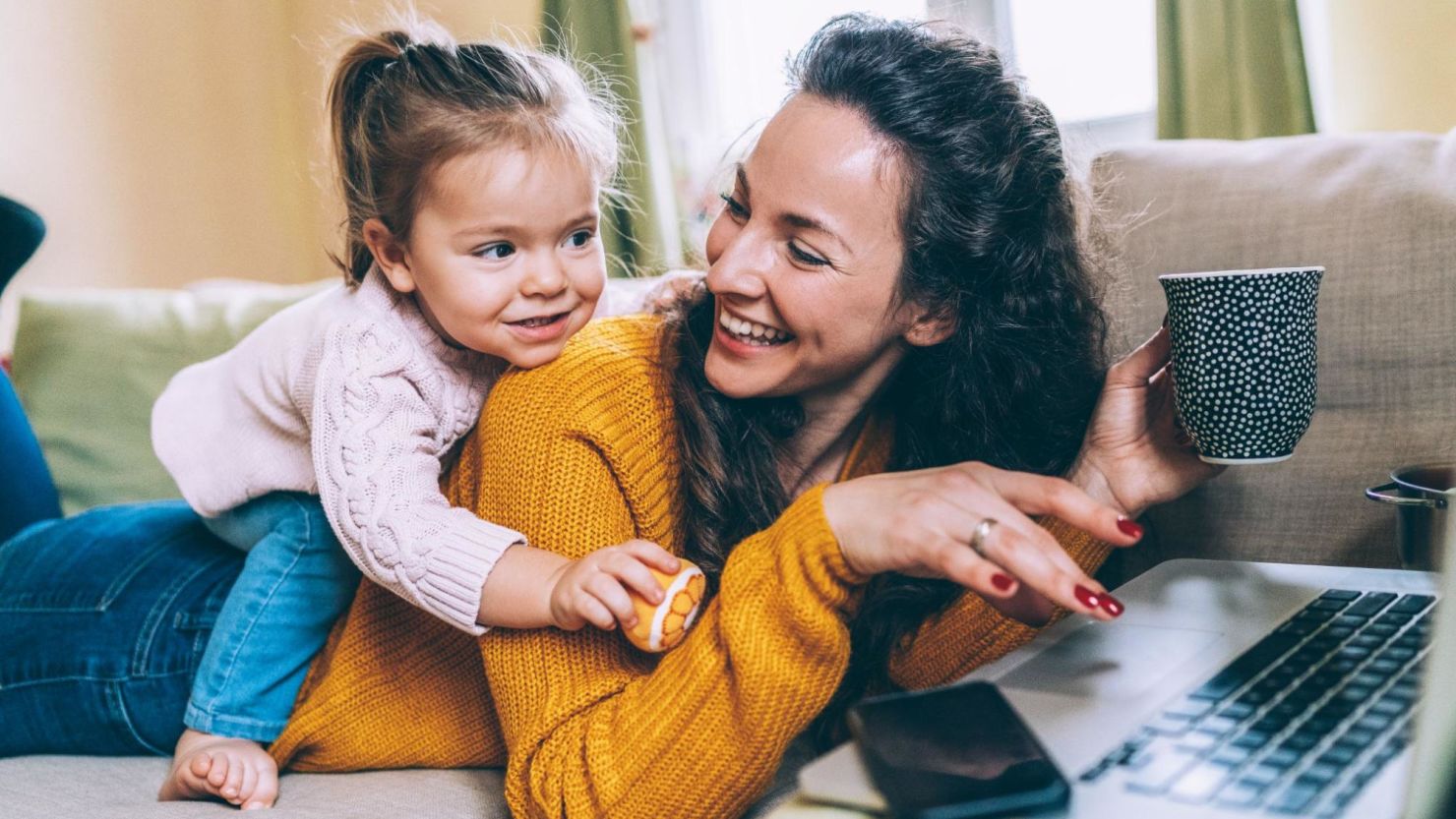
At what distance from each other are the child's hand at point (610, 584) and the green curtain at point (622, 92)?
2.31 metres

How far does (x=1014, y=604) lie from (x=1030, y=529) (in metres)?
0.11

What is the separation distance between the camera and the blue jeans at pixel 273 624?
1.40 meters

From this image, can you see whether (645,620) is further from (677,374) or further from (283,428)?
(283,428)

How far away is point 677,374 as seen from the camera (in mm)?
1242

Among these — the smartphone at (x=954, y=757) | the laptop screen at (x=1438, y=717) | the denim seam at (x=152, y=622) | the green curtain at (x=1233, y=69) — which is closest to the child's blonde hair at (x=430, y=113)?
the denim seam at (x=152, y=622)

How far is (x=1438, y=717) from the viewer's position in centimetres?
51

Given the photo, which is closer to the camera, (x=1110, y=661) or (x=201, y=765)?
(x=1110, y=661)

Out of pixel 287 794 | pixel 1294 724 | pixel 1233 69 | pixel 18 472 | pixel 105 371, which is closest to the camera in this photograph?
pixel 1294 724

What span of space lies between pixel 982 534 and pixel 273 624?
0.92m

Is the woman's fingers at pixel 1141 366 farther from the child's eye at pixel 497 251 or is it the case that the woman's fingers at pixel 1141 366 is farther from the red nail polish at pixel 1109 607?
the child's eye at pixel 497 251

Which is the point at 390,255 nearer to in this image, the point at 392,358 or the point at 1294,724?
the point at 392,358

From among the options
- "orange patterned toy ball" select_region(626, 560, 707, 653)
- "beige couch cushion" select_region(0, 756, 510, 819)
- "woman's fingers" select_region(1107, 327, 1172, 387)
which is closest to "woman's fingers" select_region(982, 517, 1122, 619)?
"orange patterned toy ball" select_region(626, 560, 707, 653)

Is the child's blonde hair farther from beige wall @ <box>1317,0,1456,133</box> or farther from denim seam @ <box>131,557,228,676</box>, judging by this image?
beige wall @ <box>1317,0,1456,133</box>

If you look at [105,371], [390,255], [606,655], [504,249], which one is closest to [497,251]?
[504,249]
